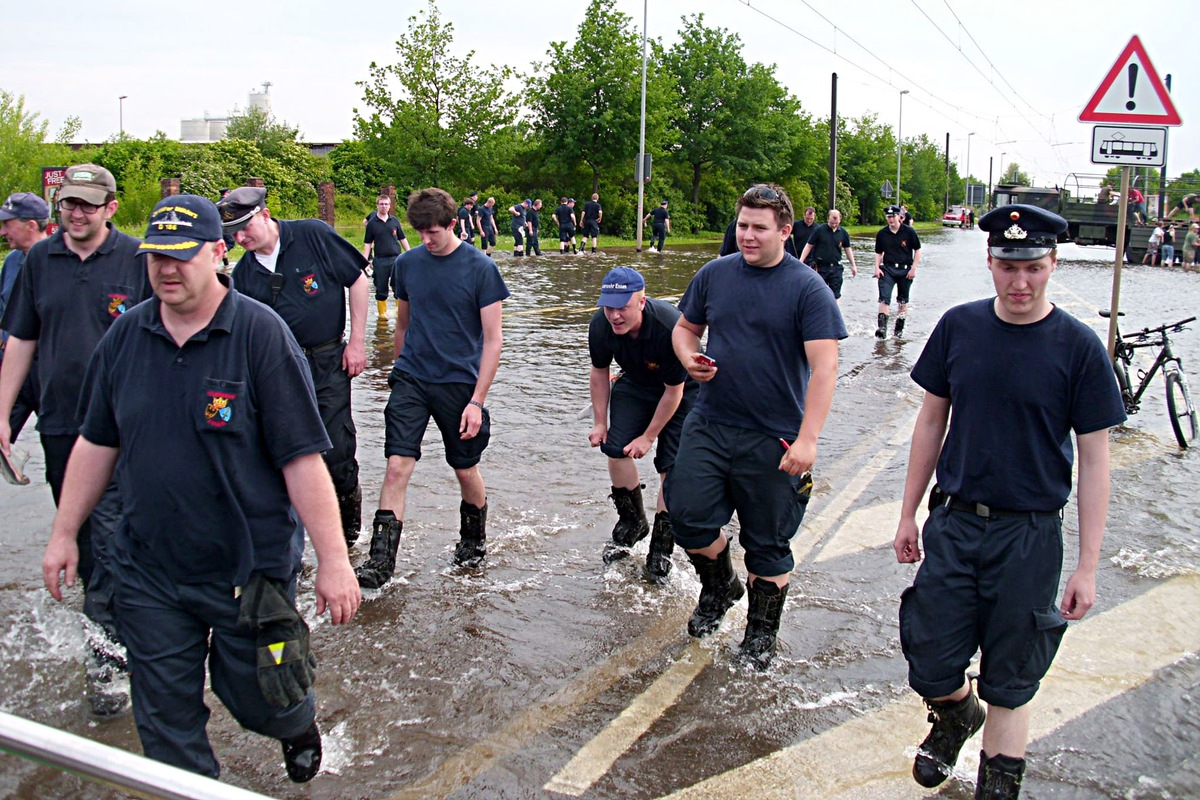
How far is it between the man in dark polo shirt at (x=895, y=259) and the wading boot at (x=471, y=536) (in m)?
9.94

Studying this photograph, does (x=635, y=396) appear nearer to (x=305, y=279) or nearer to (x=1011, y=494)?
(x=305, y=279)

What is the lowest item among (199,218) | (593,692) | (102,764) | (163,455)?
(593,692)

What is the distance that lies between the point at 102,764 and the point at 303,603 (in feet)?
11.7

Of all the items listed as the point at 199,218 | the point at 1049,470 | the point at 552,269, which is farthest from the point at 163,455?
the point at 552,269

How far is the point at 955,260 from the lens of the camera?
35.2 meters

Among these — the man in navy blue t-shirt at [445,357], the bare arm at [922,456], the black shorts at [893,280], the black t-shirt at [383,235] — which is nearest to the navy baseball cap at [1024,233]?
the bare arm at [922,456]

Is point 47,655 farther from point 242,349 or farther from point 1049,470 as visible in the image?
point 1049,470

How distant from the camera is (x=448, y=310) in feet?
18.4

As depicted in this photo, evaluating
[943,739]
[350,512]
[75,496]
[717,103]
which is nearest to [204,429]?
[75,496]

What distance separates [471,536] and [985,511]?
10.2 ft

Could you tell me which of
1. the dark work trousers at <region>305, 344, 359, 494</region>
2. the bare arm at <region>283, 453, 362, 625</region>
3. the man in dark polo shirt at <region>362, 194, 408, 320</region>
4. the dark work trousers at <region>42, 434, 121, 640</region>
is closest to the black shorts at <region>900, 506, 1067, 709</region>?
the bare arm at <region>283, 453, 362, 625</region>

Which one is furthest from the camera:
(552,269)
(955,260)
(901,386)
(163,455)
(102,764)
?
(955,260)

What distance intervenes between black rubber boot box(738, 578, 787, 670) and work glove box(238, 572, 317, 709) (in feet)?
6.89

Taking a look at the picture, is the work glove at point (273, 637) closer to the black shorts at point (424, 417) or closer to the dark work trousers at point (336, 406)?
the black shorts at point (424, 417)
